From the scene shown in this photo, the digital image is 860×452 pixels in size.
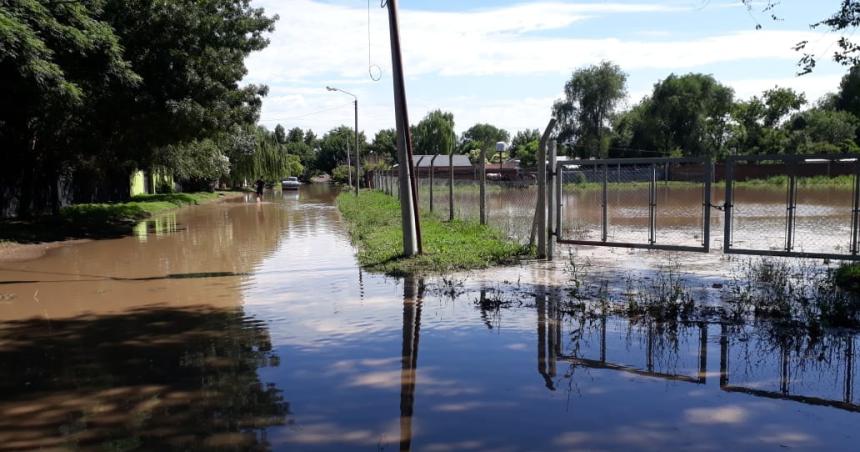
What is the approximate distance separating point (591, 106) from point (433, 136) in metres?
32.8

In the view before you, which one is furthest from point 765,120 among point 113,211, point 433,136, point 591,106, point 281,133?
point 281,133

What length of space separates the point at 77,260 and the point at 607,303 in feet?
38.2

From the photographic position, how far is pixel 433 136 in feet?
360

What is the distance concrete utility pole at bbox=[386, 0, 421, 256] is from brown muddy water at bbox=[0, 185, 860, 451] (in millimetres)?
2174

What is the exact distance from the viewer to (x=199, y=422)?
4.89m

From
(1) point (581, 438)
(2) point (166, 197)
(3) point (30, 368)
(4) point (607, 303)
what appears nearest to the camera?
(1) point (581, 438)

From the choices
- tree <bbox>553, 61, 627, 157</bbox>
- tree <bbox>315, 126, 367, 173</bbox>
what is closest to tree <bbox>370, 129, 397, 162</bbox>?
tree <bbox>315, 126, 367, 173</bbox>

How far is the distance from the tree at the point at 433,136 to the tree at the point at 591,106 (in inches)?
1053

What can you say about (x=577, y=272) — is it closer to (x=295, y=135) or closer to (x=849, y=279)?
(x=849, y=279)

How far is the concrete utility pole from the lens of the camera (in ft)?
39.5

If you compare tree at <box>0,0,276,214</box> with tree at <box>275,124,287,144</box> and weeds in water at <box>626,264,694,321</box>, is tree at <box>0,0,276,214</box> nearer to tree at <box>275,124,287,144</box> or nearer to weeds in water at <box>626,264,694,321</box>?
weeds in water at <box>626,264,694,321</box>

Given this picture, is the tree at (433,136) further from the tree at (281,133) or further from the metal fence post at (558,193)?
the metal fence post at (558,193)

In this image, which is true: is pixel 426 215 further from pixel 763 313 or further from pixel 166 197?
pixel 166 197

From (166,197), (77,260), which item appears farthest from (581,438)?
(166,197)
